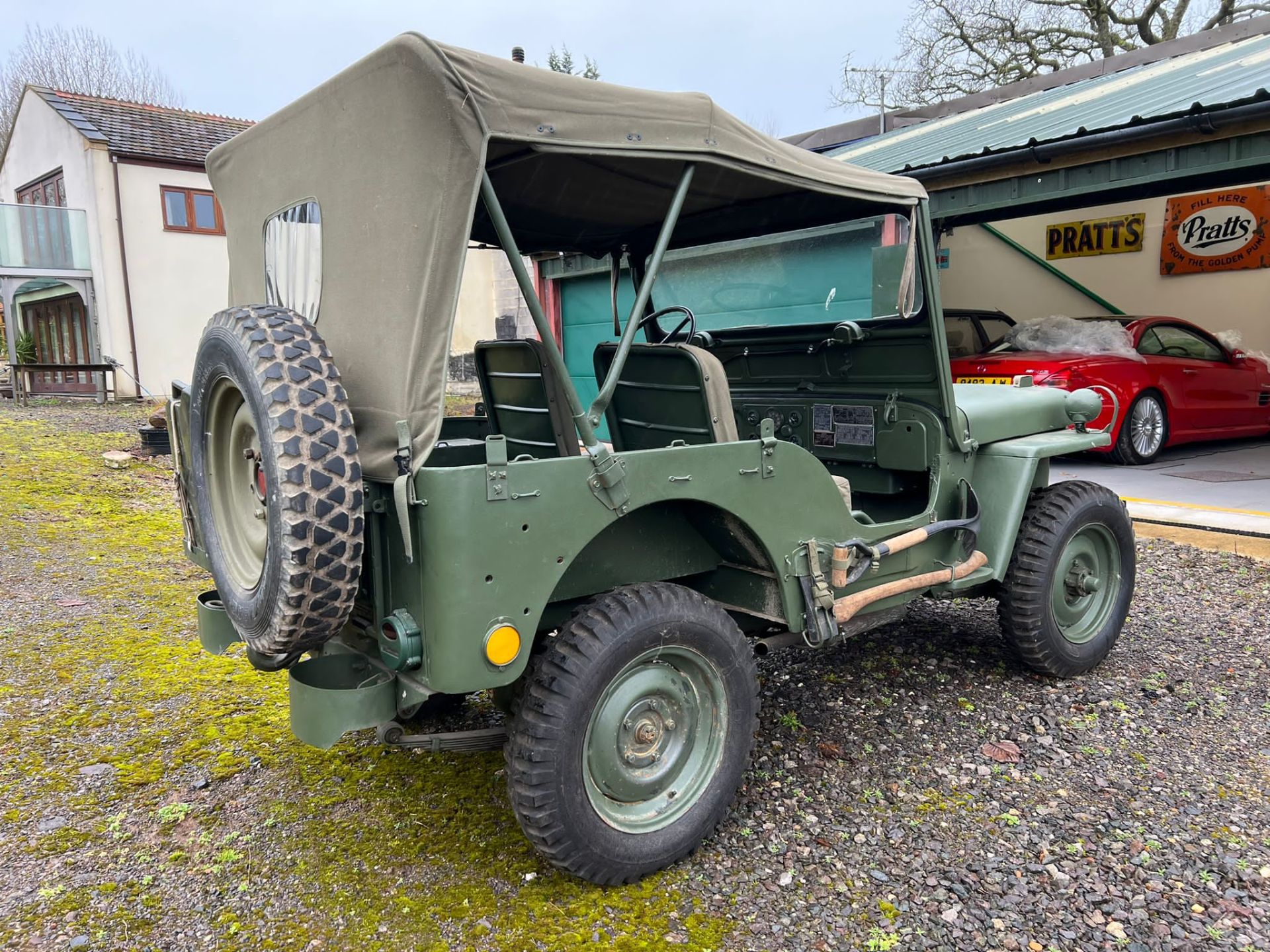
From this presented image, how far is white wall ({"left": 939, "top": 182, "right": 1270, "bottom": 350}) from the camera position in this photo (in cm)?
1144

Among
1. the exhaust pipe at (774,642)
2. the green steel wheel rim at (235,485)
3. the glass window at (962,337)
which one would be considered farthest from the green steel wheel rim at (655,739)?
the glass window at (962,337)

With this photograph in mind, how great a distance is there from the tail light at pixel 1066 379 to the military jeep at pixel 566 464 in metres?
4.82

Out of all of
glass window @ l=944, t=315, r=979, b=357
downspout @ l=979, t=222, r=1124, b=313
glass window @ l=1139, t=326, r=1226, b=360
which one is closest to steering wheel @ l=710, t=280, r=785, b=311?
glass window @ l=944, t=315, r=979, b=357

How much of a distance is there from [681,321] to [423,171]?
201 cm

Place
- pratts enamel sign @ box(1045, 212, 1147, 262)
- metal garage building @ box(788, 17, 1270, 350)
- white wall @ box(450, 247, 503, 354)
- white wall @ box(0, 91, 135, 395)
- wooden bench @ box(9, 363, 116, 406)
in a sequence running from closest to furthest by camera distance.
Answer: metal garage building @ box(788, 17, 1270, 350)
pratts enamel sign @ box(1045, 212, 1147, 262)
wooden bench @ box(9, 363, 116, 406)
white wall @ box(0, 91, 135, 395)
white wall @ box(450, 247, 503, 354)

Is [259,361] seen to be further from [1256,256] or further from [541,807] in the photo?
[1256,256]

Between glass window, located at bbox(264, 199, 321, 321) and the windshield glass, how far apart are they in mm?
1722

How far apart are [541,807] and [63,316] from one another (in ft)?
74.4

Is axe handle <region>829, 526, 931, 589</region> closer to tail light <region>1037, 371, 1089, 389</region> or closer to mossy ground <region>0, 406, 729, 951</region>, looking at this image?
mossy ground <region>0, 406, 729, 951</region>

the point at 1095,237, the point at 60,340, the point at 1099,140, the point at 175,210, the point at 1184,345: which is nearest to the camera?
the point at 1099,140

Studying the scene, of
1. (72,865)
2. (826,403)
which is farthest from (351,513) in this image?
(826,403)

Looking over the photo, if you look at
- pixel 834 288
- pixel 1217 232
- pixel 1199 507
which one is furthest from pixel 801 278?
pixel 1217 232

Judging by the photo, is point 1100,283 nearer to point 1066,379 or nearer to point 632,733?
point 1066,379

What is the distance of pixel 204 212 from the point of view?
17.8 meters
